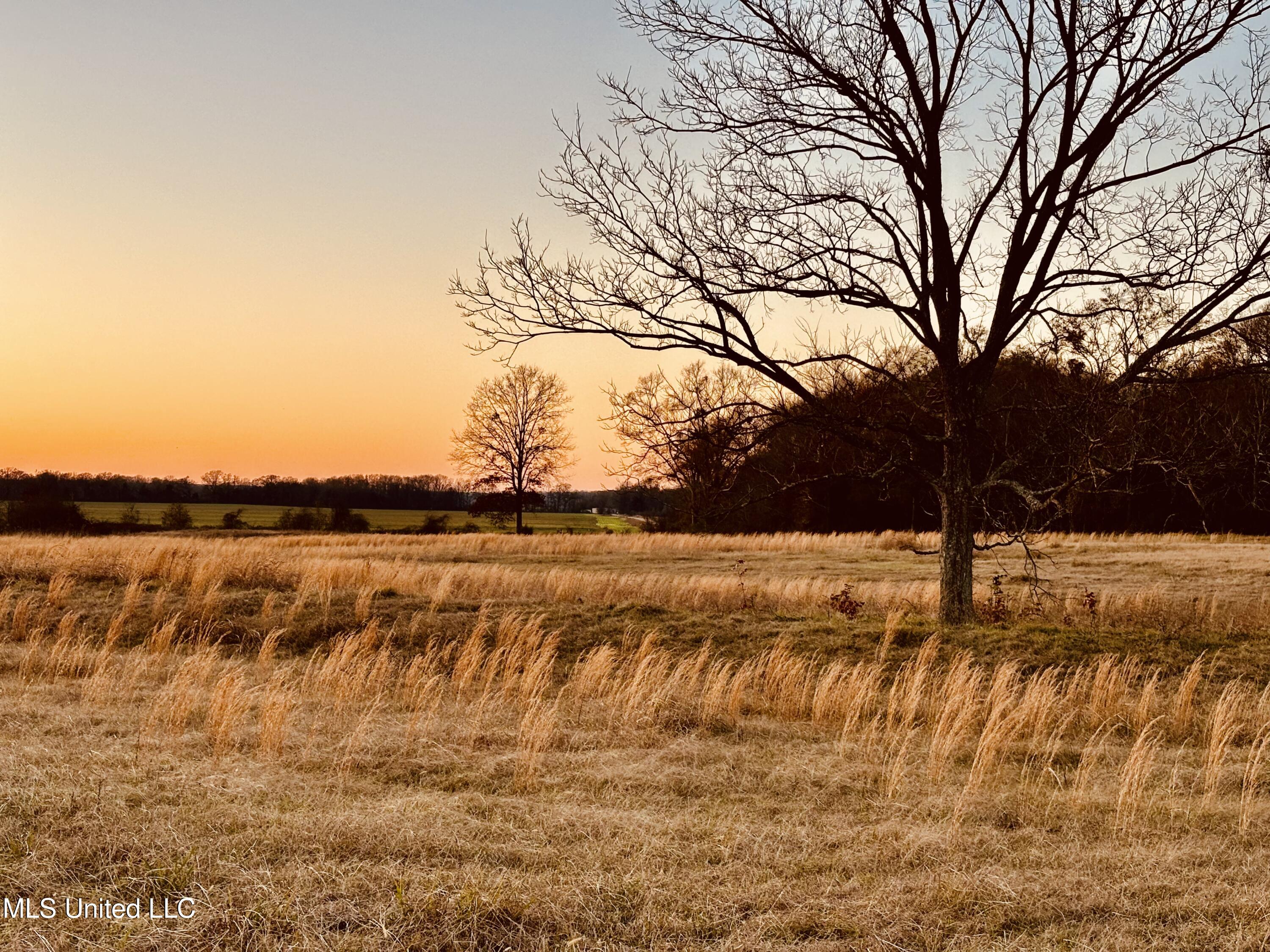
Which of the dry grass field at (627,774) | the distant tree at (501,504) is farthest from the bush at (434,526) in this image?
the dry grass field at (627,774)

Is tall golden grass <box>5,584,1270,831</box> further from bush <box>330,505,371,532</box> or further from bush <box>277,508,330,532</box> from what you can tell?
bush <box>277,508,330,532</box>

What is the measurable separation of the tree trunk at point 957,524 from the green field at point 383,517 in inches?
1356

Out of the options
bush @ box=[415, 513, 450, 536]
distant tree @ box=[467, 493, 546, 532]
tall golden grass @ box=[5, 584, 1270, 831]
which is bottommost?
tall golden grass @ box=[5, 584, 1270, 831]

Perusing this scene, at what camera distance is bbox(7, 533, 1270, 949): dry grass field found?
3.77 meters

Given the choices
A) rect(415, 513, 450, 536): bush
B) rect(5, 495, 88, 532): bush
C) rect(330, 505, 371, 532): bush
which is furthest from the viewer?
rect(330, 505, 371, 532): bush

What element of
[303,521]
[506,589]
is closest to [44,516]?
[303,521]

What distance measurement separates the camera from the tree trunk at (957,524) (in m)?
10.6

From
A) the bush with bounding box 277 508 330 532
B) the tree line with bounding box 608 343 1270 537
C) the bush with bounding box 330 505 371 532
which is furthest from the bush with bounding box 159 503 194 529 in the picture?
the tree line with bounding box 608 343 1270 537

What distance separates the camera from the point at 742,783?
5.89 m

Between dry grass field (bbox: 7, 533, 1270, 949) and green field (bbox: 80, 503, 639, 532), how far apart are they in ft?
113

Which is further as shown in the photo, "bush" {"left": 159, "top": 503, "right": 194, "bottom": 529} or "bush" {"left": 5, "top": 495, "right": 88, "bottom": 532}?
"bush" {"left": 159, "top": 503, "right": 194, "bottom": 529}

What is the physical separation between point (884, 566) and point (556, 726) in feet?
61.6

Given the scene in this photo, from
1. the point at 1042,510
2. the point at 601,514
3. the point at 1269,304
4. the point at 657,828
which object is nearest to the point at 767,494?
the point at 1042,510

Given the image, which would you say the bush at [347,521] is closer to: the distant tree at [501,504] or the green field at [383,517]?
the green field at [383,517]
